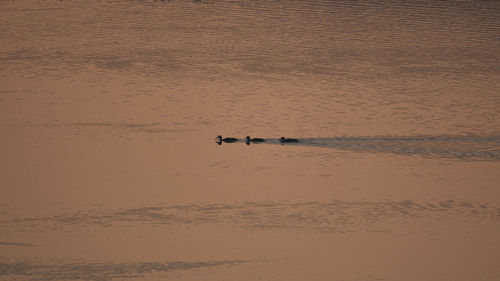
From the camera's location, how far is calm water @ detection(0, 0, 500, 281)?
130 inches

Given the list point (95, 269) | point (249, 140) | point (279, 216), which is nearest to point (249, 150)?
point (249, 140)

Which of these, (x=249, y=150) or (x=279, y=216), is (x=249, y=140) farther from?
(x=279, y=216)

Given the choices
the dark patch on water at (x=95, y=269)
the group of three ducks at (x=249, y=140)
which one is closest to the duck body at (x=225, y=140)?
the group of three ducks at (x=249, y=140)

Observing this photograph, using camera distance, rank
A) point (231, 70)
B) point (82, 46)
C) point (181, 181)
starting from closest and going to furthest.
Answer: point (181, 181) < point (231, 70) < point (82, 46)

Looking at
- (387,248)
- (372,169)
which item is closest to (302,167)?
(372,169)

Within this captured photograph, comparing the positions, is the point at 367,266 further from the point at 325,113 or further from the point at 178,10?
the point at 178,10

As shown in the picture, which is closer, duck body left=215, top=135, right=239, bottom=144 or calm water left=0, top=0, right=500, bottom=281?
calm water left=0, top=0, right=500, bottom=281

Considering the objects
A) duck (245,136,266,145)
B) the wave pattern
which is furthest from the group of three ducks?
the wave pattern

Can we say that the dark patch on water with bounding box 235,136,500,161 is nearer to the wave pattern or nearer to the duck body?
the duck body

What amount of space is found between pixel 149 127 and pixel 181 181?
452 mm

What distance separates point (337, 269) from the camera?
3.22 m

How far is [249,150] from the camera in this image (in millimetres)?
3777

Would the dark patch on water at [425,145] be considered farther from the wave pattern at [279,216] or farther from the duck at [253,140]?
the wave pattern at [279,216]

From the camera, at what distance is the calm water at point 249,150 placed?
330 cm
